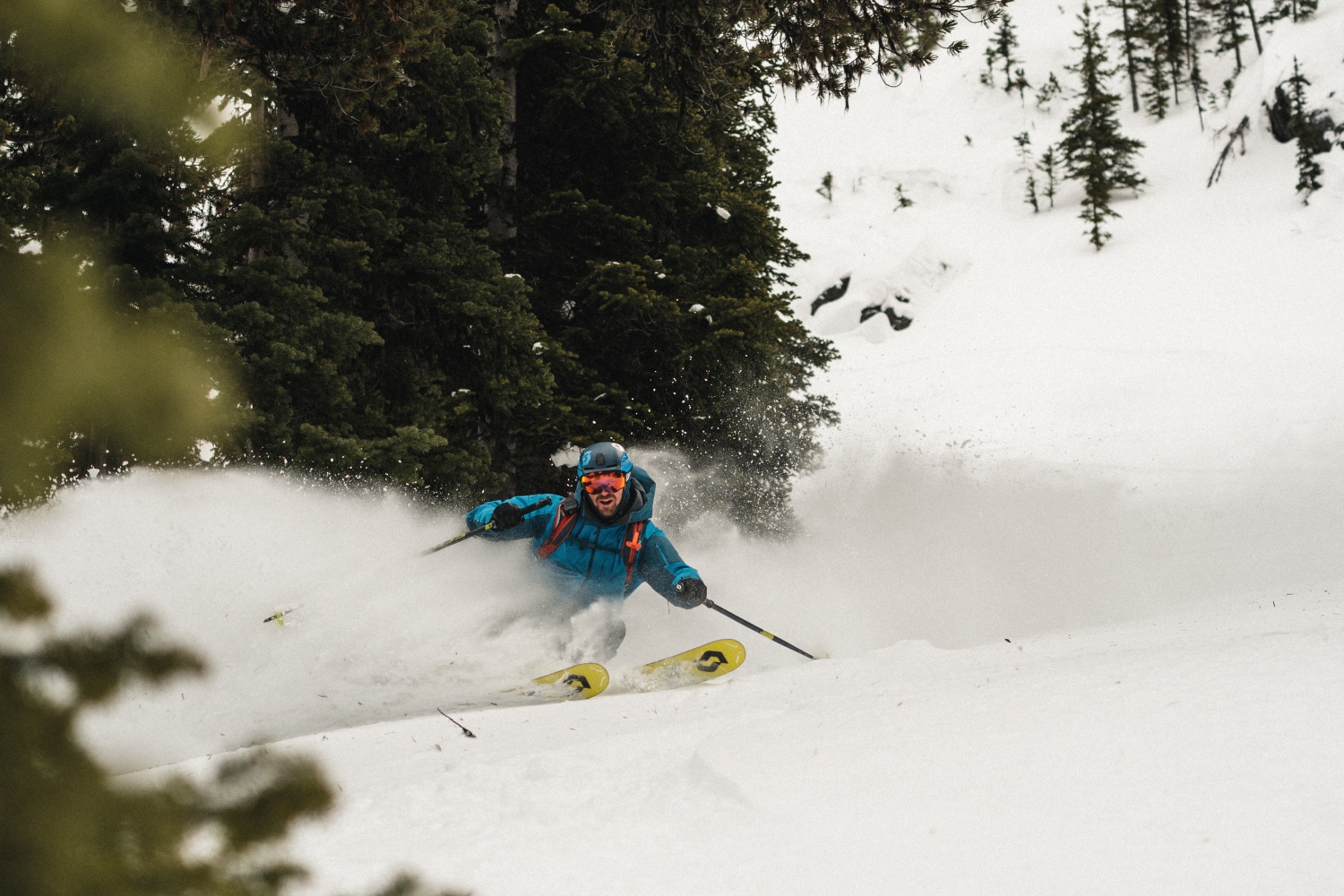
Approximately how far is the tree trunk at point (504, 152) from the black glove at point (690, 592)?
6733 mm

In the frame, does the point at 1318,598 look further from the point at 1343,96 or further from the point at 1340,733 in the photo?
the point at 1343,96

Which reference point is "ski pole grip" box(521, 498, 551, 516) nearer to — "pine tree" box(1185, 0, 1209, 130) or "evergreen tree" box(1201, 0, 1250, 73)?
"pine tree" box(1185, 0, 1209, 130)

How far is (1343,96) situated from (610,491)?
50875 millimetres

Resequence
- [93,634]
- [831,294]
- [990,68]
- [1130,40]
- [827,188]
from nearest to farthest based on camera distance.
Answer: [93,634] < [831,294] < [827,188] < [1130,40] < [990,68]

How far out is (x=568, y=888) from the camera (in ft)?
9.59

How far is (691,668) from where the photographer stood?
743 centimetres

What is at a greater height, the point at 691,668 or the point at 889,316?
the point at 889,316

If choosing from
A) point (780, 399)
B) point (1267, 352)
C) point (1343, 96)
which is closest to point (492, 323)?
point (780, 399)

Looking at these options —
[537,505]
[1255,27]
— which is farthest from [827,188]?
[537,505]

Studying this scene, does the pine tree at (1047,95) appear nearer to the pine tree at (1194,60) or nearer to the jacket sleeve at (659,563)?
the pine tree at (1194,60)

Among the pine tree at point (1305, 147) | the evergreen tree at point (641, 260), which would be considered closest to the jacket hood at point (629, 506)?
the evergreen tree at point (641, 260)

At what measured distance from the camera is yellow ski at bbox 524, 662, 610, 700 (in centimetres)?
699

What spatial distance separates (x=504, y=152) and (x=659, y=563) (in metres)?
7.40

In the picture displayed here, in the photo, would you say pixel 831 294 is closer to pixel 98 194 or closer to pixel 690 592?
pixel 690 592
